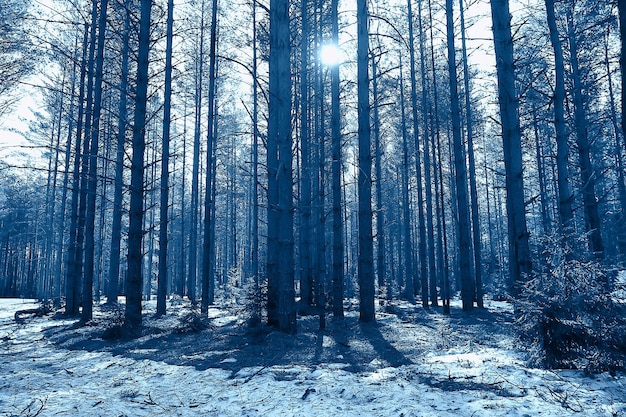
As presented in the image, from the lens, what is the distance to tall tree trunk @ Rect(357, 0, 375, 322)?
919 centimetres

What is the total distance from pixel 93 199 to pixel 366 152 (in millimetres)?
7980

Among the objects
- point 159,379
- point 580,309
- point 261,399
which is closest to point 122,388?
point 159,379

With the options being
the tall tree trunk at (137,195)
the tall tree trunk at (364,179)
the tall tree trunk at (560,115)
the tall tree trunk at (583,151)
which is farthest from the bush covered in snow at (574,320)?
the tall tree trunk at (583,151)

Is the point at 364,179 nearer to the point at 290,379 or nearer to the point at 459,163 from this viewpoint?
the point at 459,163

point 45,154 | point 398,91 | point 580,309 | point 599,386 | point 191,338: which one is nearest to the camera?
point 599,386

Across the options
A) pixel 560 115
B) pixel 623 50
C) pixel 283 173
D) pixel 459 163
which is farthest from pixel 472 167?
pixel 623 50

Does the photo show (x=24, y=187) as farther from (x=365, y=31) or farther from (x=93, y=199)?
(x=365, y=31)

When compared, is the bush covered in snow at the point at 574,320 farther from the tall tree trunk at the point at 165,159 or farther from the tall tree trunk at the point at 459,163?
the tall tree trunk at the point at 165,159

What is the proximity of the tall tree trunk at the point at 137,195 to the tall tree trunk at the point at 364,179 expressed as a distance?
16.5ft

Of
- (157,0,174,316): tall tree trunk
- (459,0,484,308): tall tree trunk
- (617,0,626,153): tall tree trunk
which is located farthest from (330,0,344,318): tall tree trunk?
(617,0,626,153): tall tree trunk

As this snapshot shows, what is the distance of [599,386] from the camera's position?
3426 mm

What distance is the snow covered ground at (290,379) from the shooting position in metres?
3.11

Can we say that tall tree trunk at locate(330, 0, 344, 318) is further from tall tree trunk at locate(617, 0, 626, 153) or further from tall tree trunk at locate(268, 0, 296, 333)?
tall tree trunk at locate(617, 0, 626, 153)

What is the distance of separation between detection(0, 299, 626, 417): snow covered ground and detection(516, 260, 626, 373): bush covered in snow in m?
0.24
